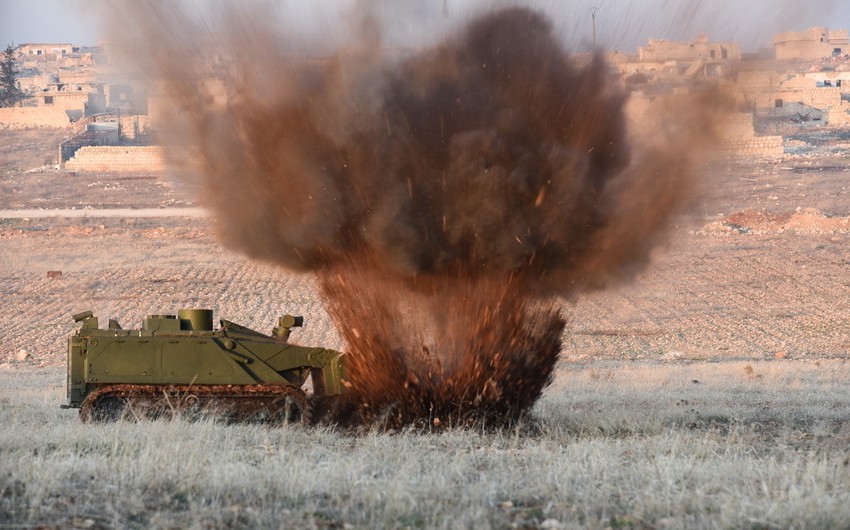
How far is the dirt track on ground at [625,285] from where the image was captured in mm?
28062

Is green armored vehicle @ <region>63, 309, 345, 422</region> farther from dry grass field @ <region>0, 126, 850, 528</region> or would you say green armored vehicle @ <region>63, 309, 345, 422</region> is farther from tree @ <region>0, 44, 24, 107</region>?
tree @ <region>0, 44, 24, 107</region>

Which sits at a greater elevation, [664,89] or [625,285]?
[664,89]

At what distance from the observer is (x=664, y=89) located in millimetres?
14648

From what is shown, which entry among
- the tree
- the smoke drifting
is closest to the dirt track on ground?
the smoke drifting

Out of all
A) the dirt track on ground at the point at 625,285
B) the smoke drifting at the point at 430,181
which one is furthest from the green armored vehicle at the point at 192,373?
the dirt track on ground at the point at 625,285

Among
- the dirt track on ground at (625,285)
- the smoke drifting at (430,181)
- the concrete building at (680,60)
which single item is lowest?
the dirt track on ground at (625,285)

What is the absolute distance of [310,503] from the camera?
27.3ft

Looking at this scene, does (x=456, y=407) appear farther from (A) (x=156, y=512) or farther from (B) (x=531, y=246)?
(A) (x=156, y=512)

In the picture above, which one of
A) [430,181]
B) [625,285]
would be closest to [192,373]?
[430,181]

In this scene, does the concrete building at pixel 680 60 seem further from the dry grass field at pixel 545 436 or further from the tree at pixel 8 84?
the tree at pixel 8 84

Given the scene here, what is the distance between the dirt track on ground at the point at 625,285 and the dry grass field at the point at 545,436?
127 mm

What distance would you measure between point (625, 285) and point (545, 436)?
291 centimetres

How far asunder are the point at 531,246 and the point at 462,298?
94 cm

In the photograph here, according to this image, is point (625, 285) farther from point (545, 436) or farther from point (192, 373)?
point (192, 373)
